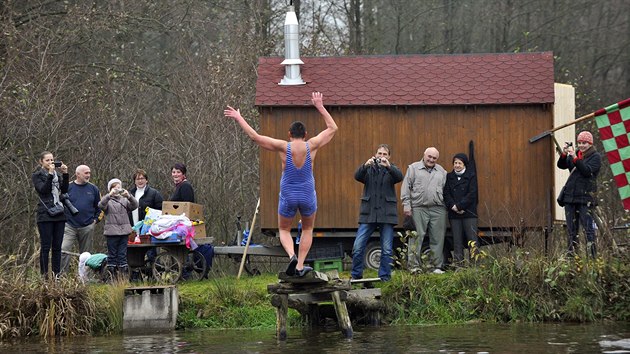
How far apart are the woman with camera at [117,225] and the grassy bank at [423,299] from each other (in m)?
1.24

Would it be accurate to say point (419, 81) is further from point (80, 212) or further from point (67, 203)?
point (67, 203)

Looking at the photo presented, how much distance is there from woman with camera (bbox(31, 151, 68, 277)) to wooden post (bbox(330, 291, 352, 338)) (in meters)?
4.13

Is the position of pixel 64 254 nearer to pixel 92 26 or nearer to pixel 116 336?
pixel 116 336

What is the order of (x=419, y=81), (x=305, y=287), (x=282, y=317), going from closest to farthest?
(x=282, y=317) < (x=305, y=287) < (x=419, y=81)

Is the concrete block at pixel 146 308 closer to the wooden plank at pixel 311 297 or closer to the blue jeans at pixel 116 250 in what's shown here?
the blue jeans at pixel 116 250

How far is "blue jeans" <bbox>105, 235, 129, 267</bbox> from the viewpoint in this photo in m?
18.5

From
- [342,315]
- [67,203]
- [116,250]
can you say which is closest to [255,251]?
[116,250]

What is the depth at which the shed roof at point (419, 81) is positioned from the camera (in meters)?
19.7

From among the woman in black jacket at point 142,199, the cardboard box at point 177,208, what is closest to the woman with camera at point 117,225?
the cardboard box at point 177,208

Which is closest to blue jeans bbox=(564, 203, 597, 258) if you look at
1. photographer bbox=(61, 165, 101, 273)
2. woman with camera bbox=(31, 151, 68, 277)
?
photographer bbox=(61, 165, 101, 273)

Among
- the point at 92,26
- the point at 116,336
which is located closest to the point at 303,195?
the point at 116,336

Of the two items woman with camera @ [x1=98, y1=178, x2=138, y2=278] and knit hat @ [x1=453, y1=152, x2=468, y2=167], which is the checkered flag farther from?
woman with camera @ [x1=98, y1=178, x2=138, y2=278]

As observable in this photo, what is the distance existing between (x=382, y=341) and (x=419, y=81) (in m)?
5.85

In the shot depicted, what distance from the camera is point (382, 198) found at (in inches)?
699
